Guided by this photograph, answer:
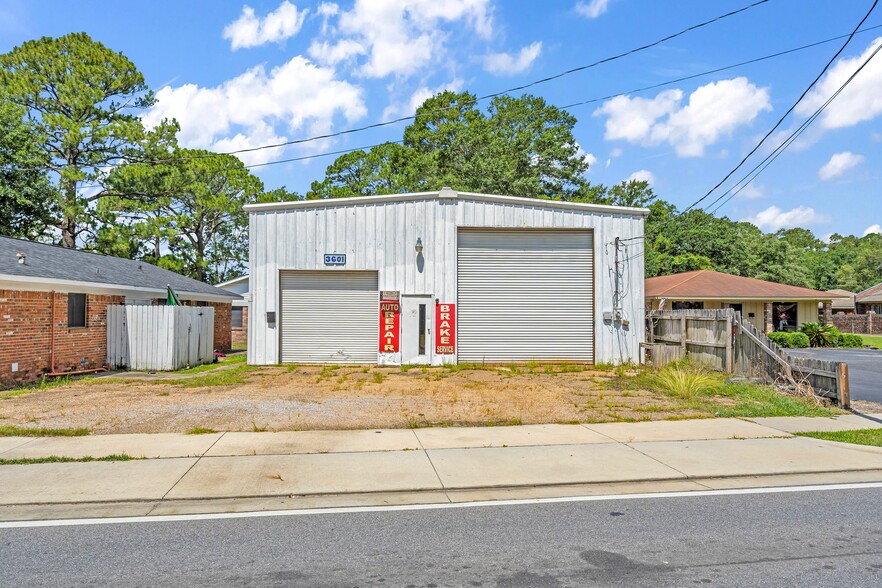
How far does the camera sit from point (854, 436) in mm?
8938

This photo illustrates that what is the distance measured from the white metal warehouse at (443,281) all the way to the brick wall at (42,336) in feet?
14.2

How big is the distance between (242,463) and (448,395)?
6178mm

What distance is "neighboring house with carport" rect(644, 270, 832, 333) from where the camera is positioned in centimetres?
3141

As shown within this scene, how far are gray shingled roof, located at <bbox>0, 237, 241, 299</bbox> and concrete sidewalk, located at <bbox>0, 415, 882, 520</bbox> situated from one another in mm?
7816

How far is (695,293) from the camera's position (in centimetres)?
3119

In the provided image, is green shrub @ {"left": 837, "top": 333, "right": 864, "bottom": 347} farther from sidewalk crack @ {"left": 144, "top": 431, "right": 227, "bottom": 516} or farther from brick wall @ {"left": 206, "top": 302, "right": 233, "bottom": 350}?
sidewalk crack @ {"left": 144, "top": 431, "right": 227, "bottom": 516}

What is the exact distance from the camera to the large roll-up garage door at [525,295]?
773 inches

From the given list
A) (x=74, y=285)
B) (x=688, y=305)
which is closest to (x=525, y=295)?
(x=74, y=285)


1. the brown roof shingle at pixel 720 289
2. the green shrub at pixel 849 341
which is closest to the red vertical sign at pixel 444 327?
the brown roof shingle at pixel 720 289

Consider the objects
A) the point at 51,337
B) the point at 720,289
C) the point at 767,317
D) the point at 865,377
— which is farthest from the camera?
the point at 767,317

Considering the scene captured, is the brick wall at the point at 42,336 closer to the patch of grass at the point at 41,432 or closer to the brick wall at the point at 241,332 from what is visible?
the patch of grass at the point at 41,432

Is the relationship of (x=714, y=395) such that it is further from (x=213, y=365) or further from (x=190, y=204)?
(x=190, y=204)

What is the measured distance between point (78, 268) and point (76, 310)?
1.70 metres

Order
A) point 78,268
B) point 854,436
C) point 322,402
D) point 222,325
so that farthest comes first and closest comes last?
point 222,325 → point 78,268 → point 322,402 → point 854,436
